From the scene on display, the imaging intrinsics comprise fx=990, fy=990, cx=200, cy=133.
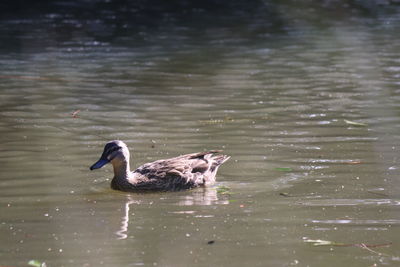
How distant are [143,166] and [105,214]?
1.36m

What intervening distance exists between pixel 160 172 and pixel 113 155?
52 centimetres

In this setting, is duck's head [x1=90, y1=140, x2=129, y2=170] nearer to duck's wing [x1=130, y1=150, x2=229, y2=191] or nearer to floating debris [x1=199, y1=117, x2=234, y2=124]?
duck's wing [x1=130, y1=150, x2=229, y2=191]

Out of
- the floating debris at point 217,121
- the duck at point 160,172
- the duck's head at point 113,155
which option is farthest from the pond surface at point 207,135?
the duck's head at point 113,155

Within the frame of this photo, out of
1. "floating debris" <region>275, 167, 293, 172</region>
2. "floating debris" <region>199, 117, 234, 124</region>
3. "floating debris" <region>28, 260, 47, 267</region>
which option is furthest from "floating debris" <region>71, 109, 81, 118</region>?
"floating debris" <region>28, 260, 47, 267</region>

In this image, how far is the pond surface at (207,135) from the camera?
761 cm

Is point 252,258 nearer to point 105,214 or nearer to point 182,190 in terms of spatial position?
point 105,214

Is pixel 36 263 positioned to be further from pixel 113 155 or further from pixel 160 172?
pixel 113 155

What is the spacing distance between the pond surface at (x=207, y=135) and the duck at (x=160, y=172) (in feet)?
0.45

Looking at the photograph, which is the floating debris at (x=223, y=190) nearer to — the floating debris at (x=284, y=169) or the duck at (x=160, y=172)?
the duck at (x=160, y=172)

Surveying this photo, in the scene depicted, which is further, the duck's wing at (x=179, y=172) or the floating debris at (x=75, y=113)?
the floating debris at (x=75, y=113)

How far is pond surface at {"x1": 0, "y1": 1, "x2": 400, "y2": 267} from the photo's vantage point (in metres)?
7.61

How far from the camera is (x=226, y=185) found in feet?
31.5

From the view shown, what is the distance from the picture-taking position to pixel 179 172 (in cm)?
956

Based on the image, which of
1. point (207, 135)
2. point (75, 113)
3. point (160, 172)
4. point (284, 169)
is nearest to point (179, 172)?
point (160, 172)
